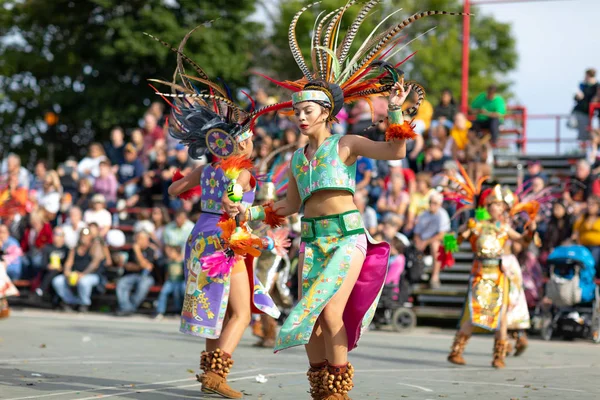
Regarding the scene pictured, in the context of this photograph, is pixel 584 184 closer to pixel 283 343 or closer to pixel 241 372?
pixel 241 372

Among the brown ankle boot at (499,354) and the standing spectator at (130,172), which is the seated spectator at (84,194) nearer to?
the standing spectator at (130,172)

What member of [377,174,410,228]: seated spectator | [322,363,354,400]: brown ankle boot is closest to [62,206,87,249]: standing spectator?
[377,174,410,228]: seated spectator

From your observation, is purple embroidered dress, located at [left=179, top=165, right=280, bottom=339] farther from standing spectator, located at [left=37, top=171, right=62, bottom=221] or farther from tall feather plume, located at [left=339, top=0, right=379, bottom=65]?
standing spectator, located at [left=37, top=171, right=62, bottom=221]

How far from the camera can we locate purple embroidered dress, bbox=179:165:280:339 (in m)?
7.94

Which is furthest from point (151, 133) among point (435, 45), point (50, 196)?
point (435, 45)

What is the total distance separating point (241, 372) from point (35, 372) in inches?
69.8

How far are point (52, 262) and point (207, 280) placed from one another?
10.8 m

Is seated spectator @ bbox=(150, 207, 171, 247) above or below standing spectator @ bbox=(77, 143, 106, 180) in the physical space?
below

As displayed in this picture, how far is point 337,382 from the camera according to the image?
673 cm

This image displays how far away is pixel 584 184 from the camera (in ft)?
55.2

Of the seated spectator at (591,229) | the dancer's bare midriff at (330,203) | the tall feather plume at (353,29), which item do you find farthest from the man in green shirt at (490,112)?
the dancer's bare midriff at (330,203)

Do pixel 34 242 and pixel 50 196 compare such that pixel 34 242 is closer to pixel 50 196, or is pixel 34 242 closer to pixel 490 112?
pixel 50 196

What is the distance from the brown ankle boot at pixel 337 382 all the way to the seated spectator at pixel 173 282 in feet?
33.9

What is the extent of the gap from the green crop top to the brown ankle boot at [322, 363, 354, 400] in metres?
1.17
